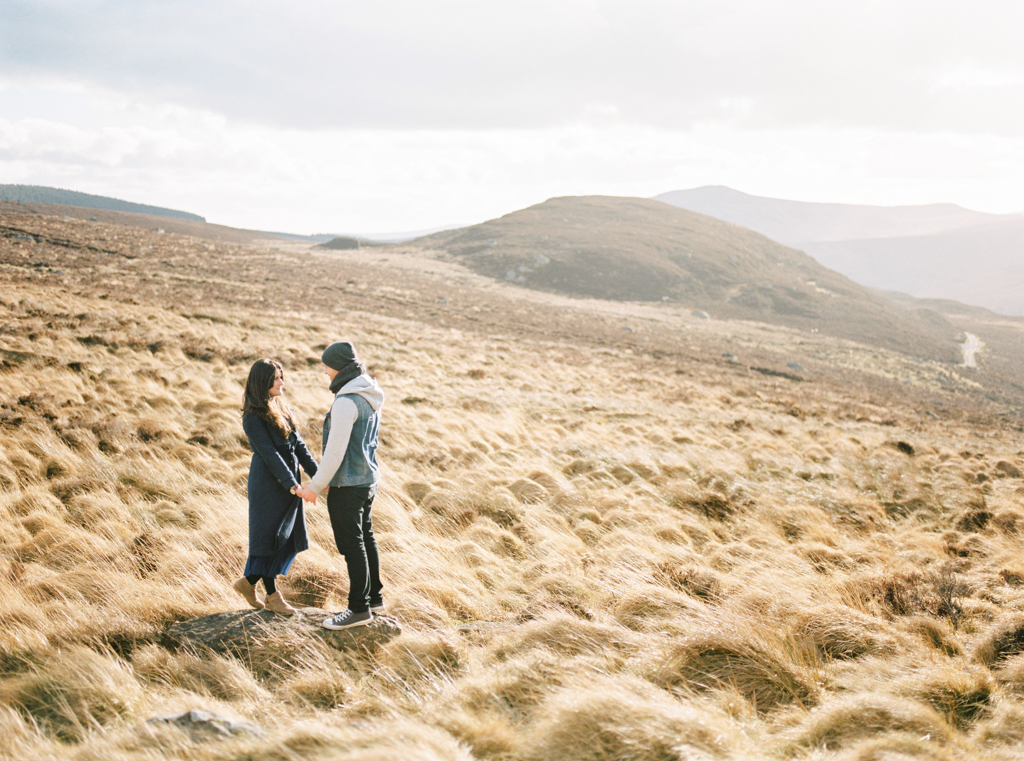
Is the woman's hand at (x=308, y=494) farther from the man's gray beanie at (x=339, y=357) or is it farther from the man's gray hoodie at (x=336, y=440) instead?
the man's gray beanie at (x=339, y=357)

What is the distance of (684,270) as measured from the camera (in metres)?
81.2

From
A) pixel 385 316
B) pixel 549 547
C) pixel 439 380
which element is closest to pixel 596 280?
pixel 385 316

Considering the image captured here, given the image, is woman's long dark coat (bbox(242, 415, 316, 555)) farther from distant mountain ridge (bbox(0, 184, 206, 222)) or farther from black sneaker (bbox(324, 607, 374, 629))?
distant mountain ridge (bbox(0, 184, 206, 222))

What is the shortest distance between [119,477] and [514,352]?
18.4 meters

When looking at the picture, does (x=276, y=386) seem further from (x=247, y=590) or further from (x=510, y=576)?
(x=510, y=576)

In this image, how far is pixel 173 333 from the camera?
14.7 meters

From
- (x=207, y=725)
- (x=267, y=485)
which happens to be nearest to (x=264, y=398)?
(x=267, y=485)

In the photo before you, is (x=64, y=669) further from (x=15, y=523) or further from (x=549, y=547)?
(x=549, y=547)

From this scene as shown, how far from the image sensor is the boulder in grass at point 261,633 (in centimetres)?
363

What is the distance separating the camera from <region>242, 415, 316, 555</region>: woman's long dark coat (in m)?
4.09

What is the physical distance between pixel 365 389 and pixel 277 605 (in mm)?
1845

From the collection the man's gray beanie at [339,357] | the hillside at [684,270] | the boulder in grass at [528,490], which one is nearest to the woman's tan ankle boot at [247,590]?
the man's gray beanie at [339,357]

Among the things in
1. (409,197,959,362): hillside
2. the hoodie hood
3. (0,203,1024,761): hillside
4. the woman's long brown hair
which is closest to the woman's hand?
the woman's long brown hair

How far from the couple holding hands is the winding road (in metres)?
66.1
